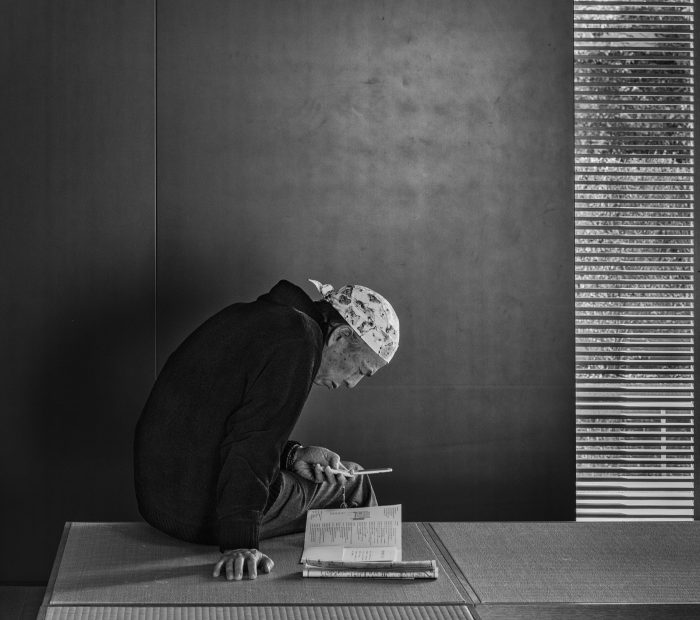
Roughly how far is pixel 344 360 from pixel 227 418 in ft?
1.30

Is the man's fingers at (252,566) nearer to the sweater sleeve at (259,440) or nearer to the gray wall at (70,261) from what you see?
the sweater sleeve at (259,440)

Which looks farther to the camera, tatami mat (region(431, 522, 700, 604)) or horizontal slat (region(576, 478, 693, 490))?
horizontal slat (region(576, 478, 693, 490))

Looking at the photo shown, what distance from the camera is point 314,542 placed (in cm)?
257

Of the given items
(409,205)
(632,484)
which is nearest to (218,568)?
Answer: (409,205)

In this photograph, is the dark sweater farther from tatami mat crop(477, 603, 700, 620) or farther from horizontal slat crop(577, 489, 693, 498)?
horizontal slat crop(577, 489, 693, 498)

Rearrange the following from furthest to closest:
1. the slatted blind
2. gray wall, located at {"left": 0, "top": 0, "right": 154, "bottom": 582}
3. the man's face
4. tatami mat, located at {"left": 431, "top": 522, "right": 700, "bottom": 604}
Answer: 1. the slatted blind
2. gray wall, located at {"left": 0, "top": 0, "right": 154, "bottom": 582}
3. the man's face
4. tatami mat, located at {"left": 431, "top": 522, "right": 700, "bottom": 604}

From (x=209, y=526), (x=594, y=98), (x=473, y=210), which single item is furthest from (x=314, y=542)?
A: (x=594, y=98)

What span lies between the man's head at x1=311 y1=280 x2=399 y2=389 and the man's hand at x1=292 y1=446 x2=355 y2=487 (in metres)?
0.30

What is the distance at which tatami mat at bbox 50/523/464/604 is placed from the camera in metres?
2.16

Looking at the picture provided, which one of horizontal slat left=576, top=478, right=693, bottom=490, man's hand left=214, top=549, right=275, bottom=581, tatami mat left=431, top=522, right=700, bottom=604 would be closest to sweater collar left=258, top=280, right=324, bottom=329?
man's hand left=214, top=549, right=275, bottom=581

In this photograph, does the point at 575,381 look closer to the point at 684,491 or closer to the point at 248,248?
the point at 684,491

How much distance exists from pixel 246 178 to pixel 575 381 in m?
1.52

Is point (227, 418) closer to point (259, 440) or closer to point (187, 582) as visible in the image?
point (259, 440)

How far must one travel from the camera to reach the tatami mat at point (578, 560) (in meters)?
2.27
